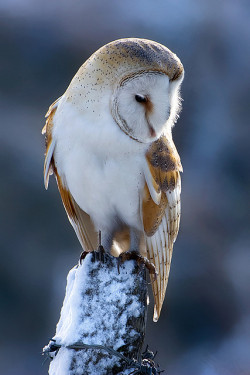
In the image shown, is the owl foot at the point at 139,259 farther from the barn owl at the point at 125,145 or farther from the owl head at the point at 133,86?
the owl head at the point at 133,86

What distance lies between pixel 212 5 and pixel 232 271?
120 inches

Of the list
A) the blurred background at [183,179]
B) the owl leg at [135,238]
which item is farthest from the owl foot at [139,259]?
the blurred background at [183,179]

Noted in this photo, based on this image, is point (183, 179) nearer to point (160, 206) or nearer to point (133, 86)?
point (160, 206)

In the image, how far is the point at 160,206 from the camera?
7.21ft


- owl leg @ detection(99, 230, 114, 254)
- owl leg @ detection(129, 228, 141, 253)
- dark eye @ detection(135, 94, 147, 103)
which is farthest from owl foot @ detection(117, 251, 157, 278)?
dark eye @ detection(135, 94, 147, 103)

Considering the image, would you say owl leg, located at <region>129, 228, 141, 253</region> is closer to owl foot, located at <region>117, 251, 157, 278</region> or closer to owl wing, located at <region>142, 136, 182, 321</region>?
owl wing, located at <region>142, 136, 182, 321</region>

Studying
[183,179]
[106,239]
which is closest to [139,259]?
[106,239]

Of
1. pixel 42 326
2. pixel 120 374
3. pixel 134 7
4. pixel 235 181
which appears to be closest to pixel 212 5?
pixel 134 7

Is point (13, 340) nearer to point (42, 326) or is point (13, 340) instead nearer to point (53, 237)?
point (42, 326)

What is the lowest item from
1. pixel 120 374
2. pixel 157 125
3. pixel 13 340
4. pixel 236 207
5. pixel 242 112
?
pixel 120 374

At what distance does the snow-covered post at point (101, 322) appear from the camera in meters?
1.68

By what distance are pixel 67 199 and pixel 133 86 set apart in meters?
0.57

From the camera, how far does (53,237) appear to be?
5535 mm

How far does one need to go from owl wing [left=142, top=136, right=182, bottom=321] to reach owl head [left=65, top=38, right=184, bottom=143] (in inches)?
4.2
